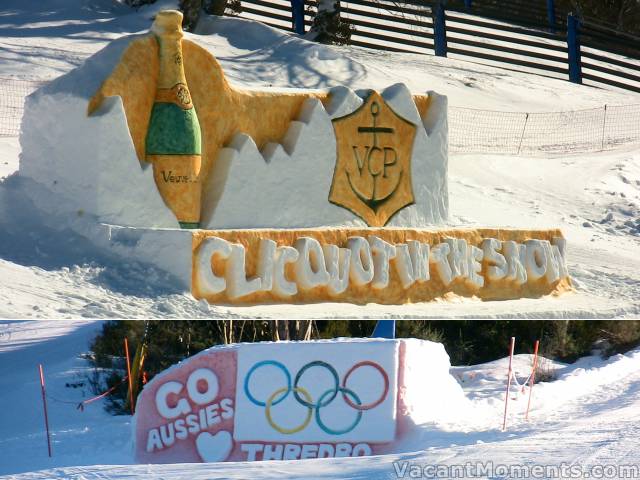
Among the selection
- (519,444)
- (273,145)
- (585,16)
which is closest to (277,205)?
(273,145)

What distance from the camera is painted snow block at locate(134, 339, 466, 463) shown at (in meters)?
13.6

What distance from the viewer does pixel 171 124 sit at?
1380 cm

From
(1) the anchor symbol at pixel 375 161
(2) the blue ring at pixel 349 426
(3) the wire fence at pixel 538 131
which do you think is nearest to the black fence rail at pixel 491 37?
(3) the wire fence at pixel 538 131

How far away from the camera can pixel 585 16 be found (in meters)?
36.9

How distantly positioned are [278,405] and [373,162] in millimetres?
3283

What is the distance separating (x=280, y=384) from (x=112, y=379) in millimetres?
10902

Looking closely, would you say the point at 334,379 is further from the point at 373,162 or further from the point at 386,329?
the point at 373,162

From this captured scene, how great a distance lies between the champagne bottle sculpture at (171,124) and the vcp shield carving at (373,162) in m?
1.98

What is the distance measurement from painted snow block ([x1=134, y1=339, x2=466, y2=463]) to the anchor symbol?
7.29ft

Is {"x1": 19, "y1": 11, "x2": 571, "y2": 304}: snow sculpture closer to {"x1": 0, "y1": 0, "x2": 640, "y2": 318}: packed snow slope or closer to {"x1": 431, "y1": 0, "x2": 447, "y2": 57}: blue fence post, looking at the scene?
{"x1": 0, "y1": 0, "x2": 640, "y2": 318}: packed snow slope

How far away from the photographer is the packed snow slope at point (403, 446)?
1181 centimetres

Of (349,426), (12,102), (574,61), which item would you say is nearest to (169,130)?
(349,426)

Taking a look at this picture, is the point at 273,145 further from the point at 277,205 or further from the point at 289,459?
the point at 289,459

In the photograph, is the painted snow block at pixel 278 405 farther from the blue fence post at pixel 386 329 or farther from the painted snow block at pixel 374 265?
the blue fence post at pixel 386 329
